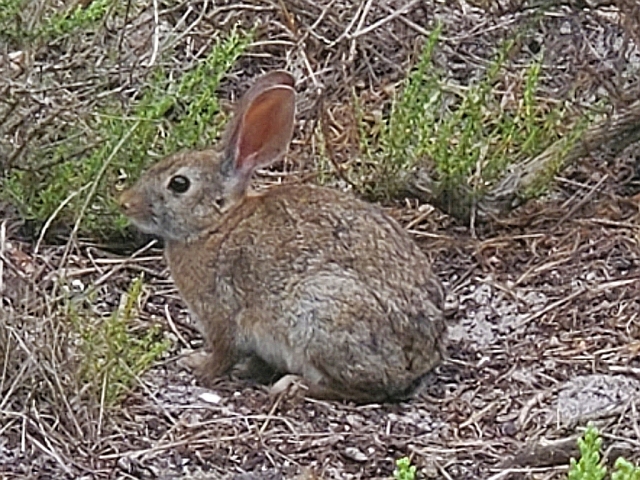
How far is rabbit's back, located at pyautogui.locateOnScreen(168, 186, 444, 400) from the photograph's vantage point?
5.20m

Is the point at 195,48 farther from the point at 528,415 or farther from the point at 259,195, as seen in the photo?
the point at 528,415

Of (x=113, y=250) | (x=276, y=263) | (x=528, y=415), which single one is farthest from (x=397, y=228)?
(x=113, y=250)

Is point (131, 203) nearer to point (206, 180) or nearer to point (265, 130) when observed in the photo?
point (206, 180)

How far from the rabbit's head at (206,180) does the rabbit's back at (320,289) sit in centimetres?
6

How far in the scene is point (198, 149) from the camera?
19.6 ft

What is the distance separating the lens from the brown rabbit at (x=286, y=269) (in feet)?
17.1

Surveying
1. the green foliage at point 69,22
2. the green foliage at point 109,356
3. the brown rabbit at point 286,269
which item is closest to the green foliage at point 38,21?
the green foliage at point 69,22

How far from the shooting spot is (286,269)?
17.6 ft

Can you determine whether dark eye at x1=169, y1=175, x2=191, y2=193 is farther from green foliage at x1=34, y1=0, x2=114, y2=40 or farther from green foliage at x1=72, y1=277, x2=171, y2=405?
green foliage at x1=72, y1=277, x2=171, y2=405

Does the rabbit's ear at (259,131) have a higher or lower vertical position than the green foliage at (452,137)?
higher

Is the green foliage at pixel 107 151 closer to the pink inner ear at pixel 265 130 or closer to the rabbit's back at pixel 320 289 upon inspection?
the pink inner ear at pixel 265 130

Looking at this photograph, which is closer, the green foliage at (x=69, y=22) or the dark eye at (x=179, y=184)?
the green foliage at (x=69, y=22)

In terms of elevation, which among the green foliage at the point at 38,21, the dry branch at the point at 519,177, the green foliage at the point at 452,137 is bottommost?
the dry branch at the point at 519,177

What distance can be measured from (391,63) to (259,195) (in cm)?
197
